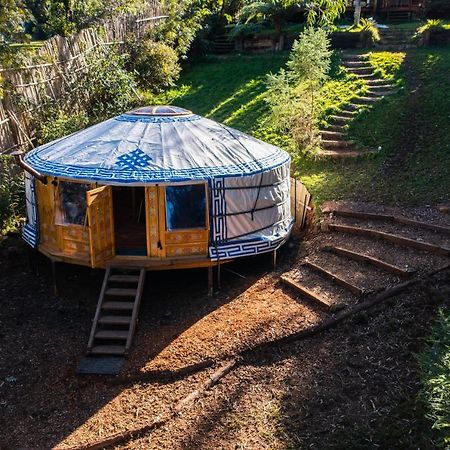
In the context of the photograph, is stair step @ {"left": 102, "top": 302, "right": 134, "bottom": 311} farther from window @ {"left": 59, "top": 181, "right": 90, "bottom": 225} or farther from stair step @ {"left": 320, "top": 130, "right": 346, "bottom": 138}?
stair step @ {"left": 320, "top": 130, "right": 346, "bottom": 138}

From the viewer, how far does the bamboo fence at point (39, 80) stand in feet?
33.0

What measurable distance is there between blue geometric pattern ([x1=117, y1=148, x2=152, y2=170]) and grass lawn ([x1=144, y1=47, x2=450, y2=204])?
3673 millimetres

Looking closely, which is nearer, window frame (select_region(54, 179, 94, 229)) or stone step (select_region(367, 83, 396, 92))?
window frame (select_region(54, 179, 94, 229))

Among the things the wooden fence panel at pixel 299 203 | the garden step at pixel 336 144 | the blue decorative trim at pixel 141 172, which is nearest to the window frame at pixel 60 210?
the blue decorative trim at pixel 141 172

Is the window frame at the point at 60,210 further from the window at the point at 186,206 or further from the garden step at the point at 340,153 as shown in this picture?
the garden step at the point at 340,153

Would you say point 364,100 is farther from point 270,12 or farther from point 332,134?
point 270,12

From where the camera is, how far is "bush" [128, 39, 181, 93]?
15727 millimetres

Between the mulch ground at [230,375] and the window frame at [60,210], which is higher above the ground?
the window frame at [60,210]

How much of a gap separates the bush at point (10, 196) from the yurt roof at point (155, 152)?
1335 mm

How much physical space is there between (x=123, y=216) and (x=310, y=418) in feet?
18.9

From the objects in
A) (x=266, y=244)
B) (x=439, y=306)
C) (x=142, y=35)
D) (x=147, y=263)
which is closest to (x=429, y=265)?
(x=439, y=306)

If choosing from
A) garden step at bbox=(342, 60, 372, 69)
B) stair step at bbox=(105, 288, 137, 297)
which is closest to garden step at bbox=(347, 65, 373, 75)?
garden step at bbox=(342, 60, 372, 69)

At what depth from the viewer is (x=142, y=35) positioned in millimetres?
16562

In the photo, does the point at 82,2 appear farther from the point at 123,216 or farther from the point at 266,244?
the point at 266,244
